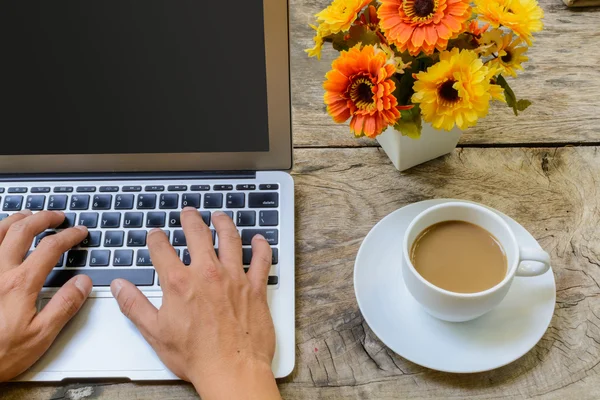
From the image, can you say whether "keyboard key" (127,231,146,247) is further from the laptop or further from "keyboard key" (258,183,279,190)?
"keyboard key" (258,183,279,190)

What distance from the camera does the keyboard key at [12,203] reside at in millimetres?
677

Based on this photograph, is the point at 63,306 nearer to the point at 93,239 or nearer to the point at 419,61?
the point at 93,239

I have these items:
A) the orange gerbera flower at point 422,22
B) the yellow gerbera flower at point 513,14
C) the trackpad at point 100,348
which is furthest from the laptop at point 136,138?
the yellow gerbera flower at point 513,14

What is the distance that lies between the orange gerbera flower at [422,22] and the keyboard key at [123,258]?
35cm

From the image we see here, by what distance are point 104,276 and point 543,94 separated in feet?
1.98

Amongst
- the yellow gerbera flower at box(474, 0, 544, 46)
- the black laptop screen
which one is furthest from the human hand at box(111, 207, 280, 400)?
the yellow gerbera flower at box(474, 0, 544, 46)

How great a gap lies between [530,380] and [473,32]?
1.16 ft

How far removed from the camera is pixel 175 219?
2.15 feet

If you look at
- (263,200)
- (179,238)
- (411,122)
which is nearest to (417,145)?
(411,122)

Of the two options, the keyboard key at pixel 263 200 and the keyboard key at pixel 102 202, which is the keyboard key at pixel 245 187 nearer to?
the keyboard key at pixel 263 200

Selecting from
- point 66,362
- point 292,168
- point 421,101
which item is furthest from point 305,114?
point 66,362

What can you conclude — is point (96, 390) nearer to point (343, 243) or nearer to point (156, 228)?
point (156, 228)

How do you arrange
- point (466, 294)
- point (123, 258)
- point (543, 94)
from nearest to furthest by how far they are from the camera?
point (466, 294)
point (123, 258)
point (543, 94)

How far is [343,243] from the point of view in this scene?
67 centimetres
